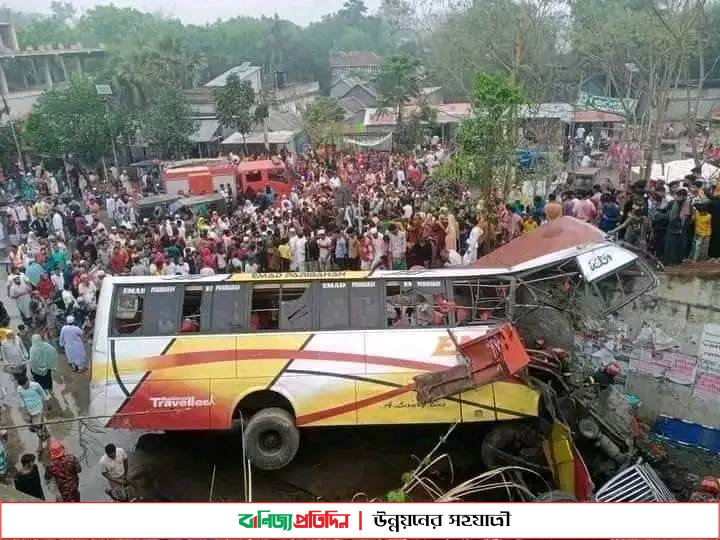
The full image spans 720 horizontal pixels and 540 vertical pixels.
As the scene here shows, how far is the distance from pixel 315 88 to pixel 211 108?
2340 cm

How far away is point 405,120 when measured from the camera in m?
33.8

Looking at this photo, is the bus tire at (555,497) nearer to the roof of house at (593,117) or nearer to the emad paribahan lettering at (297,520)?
the emad paribahan lettering at (297,520)

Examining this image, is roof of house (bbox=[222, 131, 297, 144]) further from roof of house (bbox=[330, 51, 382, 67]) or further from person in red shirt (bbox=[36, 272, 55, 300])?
roof of house (bbox=[330, 51, 382, 67])

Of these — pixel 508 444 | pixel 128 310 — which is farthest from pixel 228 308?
pixel 508 444

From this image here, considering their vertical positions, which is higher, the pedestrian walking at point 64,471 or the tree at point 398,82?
the tree at point 398,82

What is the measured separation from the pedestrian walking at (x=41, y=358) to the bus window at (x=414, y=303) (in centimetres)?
545

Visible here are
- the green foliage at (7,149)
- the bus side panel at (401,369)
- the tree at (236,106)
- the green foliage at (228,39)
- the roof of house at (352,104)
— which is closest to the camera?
the bus side panel at (401,369)

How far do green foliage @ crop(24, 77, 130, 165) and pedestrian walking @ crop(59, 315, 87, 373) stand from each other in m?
20.1

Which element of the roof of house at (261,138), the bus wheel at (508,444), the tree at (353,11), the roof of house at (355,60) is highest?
the tree at (353,11)

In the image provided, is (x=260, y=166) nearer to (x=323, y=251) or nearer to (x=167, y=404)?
(x=323, y=251)

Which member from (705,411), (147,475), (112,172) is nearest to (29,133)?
(112,172)

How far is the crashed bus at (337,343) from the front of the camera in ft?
26.1

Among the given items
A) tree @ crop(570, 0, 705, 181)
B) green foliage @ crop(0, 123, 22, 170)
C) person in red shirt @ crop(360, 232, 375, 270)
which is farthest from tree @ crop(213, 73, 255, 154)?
person in red shirt @ crop(360, 232, 375, 270)

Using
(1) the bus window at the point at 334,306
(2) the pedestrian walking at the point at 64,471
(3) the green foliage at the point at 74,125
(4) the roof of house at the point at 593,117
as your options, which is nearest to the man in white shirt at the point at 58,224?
(3) the green foliage at the point at 74,125
